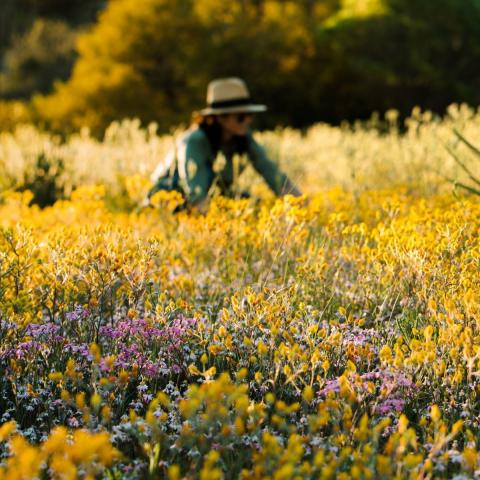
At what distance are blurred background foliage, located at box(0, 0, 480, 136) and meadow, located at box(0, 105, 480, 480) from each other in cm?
1352

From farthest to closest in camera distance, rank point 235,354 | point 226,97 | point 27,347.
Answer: point 226,97 → point 235,354 → point 27,347

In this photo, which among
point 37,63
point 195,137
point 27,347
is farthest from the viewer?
point 37,63

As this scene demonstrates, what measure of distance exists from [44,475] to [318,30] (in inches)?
689

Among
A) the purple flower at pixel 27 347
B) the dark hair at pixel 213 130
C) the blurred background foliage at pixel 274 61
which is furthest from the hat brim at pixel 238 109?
the blurred background foliage at pixel 274 61

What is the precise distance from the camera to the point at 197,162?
5.65 m

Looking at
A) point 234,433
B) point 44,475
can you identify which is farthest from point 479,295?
point 44,475

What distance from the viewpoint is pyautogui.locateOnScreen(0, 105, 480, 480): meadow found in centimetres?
199

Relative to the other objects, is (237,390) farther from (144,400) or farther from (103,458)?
(144,400)

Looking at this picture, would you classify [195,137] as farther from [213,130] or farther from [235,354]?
[235,354]

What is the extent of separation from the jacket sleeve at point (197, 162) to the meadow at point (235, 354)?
96 cm

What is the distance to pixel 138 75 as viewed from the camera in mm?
17906

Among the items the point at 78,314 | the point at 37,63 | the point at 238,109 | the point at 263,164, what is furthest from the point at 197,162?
the point at 37,63

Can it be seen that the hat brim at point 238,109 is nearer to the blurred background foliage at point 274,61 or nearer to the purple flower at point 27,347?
the purple flower at point 27,347

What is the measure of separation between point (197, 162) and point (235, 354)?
Result: 9.59 ft
